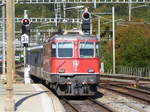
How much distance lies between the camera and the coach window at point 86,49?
25344 millimetres

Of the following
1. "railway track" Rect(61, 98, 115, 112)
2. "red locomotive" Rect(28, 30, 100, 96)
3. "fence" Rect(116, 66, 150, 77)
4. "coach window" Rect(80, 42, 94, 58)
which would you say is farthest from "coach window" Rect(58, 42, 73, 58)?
"fence" Rect(116, 66, 150, 77)

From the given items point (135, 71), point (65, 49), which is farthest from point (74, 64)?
point (135, 71)

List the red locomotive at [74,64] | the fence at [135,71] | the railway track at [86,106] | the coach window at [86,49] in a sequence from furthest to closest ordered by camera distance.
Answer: the fence at [135,71] → the coach window at [86,49] → the red locomotive at [74,64] → the railway track at [86,106]

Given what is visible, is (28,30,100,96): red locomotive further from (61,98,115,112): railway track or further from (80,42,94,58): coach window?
(61,98,115,112): railway track

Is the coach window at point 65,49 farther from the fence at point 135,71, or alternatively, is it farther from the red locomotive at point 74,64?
the fence at point 135,71

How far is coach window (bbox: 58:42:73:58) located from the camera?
2535 cm

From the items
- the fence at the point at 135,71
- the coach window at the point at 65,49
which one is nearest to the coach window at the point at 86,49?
the coach window at the point at 65,49

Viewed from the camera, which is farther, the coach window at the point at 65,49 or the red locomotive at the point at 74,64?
the coach window at the point at 65,49

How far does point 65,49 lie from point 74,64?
0.93 m

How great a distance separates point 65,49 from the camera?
83.7 ft

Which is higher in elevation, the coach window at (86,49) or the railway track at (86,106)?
the coach window at (86,49)

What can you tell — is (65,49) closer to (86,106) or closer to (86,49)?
(86,49)

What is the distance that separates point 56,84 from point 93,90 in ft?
5.60

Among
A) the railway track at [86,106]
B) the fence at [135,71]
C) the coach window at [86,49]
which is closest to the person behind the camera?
the railway track at [86,106]
